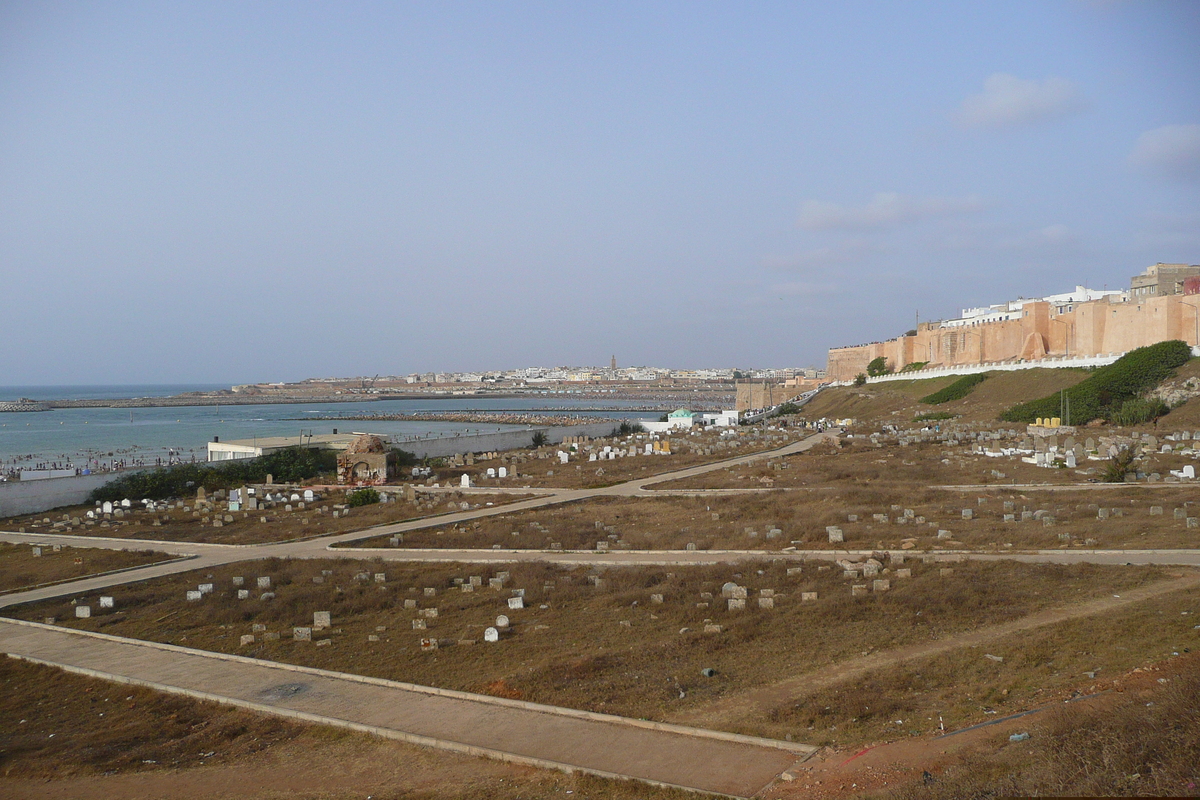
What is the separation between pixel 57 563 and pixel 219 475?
17.3 metres

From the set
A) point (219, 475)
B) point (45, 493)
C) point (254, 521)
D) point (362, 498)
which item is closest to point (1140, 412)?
point (362, 498)

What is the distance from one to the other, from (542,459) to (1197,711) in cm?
3939

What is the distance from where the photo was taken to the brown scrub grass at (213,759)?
25.5 ft

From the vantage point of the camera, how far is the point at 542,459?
45344 millimetres

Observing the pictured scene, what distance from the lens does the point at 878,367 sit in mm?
99312

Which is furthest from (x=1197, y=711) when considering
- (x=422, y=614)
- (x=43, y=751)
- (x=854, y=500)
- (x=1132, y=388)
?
(x=1132, y=388)

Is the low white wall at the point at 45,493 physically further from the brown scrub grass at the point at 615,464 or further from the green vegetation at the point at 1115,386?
the green vegetation at the point at 1115,386

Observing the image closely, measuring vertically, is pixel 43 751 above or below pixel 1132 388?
below

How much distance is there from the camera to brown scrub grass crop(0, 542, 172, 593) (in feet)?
59.6

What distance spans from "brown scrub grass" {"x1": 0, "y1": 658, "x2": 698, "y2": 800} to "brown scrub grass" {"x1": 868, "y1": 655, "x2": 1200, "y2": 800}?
98.4 inches

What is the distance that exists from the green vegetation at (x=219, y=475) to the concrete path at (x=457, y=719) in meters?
23.0

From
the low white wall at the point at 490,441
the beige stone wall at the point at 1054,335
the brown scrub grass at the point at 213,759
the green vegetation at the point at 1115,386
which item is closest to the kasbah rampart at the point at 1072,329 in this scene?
the beige stone wall at the point at 1054,335

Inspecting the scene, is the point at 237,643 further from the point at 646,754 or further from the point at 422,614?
the point at 646,754

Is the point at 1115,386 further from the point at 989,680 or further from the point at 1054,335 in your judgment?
the point at 989,680
